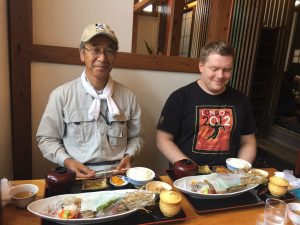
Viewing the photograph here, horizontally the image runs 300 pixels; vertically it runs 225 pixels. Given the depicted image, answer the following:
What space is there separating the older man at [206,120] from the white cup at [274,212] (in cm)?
59

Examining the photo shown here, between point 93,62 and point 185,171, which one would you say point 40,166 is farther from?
point 185,171

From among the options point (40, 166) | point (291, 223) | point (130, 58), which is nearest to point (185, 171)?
point (291, 223)

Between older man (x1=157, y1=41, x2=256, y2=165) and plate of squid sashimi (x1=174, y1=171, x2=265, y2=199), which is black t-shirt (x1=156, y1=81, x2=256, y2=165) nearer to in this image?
older man (x1=157, y1=41, x2=256, y2=165)

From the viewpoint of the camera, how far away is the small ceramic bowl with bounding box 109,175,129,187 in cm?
108

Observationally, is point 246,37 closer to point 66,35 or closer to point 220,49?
point 220,49

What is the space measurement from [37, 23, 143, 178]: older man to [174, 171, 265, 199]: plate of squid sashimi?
1.34 feet

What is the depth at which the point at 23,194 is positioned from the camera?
0.96 metres

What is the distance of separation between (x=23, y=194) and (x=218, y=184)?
2.44 feet

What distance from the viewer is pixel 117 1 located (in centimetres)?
177

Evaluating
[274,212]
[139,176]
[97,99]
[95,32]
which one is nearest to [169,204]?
[139,176]

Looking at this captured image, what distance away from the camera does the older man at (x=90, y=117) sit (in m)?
1.37

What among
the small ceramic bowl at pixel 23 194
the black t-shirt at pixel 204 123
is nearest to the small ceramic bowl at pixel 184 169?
the black t-shirt at pixel 204 123

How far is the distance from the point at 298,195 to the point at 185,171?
498 mm

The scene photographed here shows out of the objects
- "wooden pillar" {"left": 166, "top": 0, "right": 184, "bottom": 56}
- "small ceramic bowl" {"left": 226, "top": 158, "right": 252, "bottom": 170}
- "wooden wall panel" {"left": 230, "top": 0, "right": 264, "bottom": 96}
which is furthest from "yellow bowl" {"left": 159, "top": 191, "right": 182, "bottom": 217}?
"wooden wall panel" {"left": 230, "top": 0, "right": 264, "bottom": 96}
